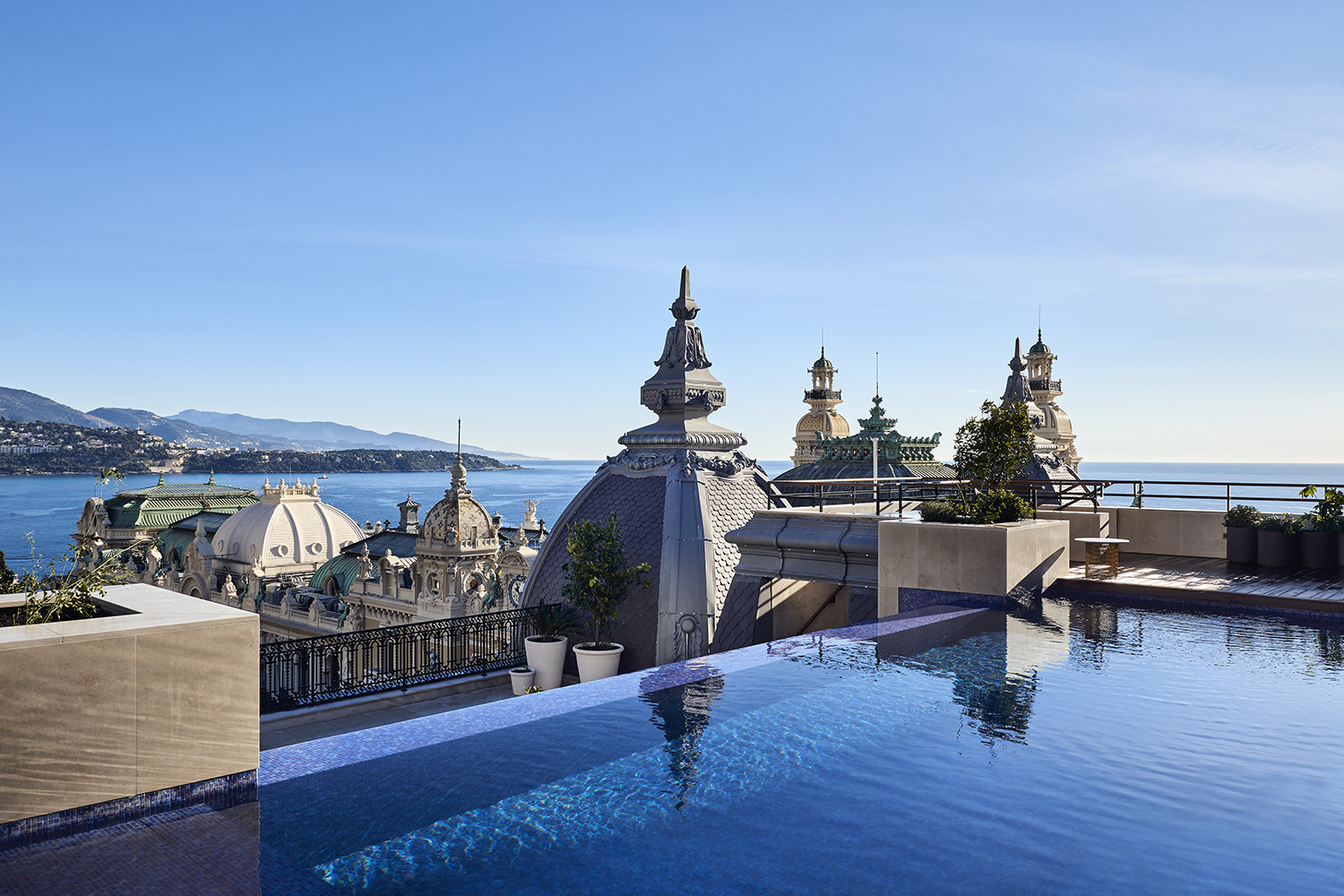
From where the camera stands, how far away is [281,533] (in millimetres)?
63250

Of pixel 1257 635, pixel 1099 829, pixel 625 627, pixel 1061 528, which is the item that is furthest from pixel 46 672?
pixel 625 627

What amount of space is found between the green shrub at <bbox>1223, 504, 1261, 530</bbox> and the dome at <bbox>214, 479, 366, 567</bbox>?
60903mm

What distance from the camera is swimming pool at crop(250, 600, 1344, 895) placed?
15.5ft

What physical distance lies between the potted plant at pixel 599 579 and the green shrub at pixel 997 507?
7939 millimetres

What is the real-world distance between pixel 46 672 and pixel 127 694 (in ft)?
1.39

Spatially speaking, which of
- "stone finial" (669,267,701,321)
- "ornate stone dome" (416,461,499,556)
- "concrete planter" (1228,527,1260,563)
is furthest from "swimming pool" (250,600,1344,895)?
"ornate stone dome" (416,461,499,556)

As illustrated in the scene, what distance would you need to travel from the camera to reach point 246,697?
5344mm

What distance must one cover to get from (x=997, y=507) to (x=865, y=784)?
7.32 metres

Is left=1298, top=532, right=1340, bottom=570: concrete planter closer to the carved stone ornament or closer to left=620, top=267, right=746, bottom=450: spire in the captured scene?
the carved stone ornament

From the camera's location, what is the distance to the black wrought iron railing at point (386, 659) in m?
15.8

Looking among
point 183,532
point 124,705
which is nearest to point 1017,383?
point 124,705

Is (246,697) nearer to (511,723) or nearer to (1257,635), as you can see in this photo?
(511,723)

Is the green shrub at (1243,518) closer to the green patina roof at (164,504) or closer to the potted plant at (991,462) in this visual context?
the potted plant at (991,462)

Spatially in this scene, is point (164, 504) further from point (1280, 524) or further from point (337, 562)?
point (1280, 524)
